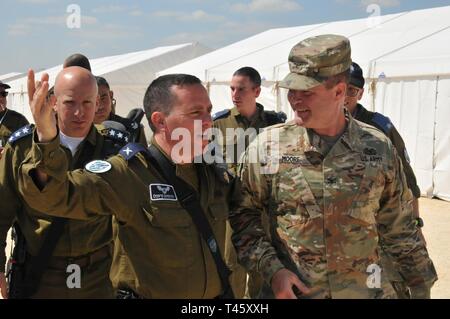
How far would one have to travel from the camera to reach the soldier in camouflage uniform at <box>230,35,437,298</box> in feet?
6.81

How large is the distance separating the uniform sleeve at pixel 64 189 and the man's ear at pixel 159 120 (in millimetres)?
287

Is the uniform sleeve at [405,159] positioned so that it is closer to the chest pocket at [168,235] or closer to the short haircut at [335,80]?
the short haircut at [335,80]

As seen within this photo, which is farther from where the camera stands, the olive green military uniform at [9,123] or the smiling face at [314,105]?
the olive green military uniform at [9,123]

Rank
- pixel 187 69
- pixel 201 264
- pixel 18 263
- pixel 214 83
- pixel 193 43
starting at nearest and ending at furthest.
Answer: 1. pixel 201 264
2. pixel 18 263
3. pixel 214 83
4. pixel 187 69
5. pixel 193 43

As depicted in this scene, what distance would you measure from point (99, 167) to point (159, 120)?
35 cm

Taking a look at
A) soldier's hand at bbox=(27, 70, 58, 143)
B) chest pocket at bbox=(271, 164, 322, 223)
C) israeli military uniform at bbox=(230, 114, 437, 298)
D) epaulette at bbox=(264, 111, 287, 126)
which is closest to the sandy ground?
epaulette at bbox=(264, 111, 287, 126)

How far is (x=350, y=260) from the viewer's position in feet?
6.84

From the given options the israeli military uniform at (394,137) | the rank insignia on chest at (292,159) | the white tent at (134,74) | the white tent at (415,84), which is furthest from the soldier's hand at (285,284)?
the white tent at (134,74)

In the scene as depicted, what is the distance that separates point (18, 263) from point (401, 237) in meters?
1.92

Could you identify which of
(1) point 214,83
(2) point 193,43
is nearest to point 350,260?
(1) point 214,83

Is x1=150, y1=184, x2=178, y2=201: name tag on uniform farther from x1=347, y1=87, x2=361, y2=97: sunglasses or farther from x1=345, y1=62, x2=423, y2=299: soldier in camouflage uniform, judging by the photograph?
x1=347, y1=87, x2=361, y2=97: sunglasses

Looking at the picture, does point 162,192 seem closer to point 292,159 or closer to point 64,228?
point 292,159

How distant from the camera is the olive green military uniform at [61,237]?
250cm

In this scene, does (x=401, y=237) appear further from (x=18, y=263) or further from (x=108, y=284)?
(x=18, y=263)
